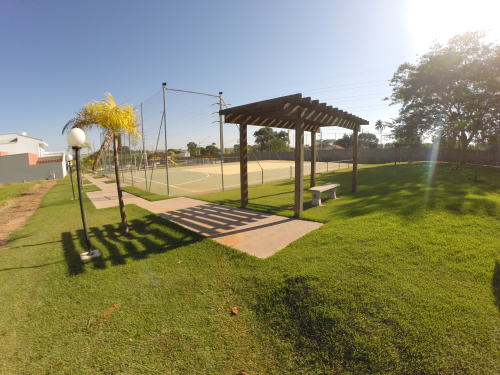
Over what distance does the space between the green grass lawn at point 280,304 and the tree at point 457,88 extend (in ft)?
62.7

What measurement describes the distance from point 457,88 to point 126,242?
24.6 meters

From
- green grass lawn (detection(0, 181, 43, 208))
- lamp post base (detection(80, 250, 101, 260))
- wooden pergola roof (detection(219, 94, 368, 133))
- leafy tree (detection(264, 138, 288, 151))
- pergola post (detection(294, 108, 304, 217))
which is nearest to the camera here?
lamp post base (detection(80, 250, 101, 260))

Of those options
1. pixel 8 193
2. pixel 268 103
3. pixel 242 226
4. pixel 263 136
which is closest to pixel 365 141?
pixel 268 103

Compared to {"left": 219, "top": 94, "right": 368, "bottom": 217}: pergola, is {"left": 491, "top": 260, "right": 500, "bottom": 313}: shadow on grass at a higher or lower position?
lower

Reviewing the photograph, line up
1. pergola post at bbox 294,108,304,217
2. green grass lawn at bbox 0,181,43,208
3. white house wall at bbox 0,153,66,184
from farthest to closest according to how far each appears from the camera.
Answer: white house wall at bbox 0,153,66,184 → green grass lawn at bbox 0,181,43,208 → pergola post at bbox 294,108,304,217

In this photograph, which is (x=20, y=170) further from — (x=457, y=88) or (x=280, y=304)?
(x=457, y=88)

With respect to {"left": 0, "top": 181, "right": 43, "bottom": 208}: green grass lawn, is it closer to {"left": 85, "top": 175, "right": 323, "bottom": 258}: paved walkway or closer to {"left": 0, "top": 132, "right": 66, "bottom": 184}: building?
{"left": 85, "top": 175, "right": 323, "bottom": 258}: paved walkway

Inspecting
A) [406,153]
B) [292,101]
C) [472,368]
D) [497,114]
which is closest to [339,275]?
[472,368]

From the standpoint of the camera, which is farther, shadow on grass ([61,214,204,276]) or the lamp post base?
the lamp post base

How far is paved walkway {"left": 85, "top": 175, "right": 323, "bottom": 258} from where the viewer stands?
4.47 meters

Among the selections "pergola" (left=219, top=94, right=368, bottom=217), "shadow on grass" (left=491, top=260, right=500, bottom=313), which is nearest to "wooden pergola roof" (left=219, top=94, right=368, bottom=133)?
"pergola" (left=219, top=94, right=368, bottom=217)

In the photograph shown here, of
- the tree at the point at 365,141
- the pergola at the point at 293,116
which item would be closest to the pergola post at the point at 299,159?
the pergola at the point at 293,116

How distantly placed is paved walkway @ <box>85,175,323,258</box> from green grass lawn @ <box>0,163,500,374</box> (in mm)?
319

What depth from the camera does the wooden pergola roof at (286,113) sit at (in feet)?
17.3
